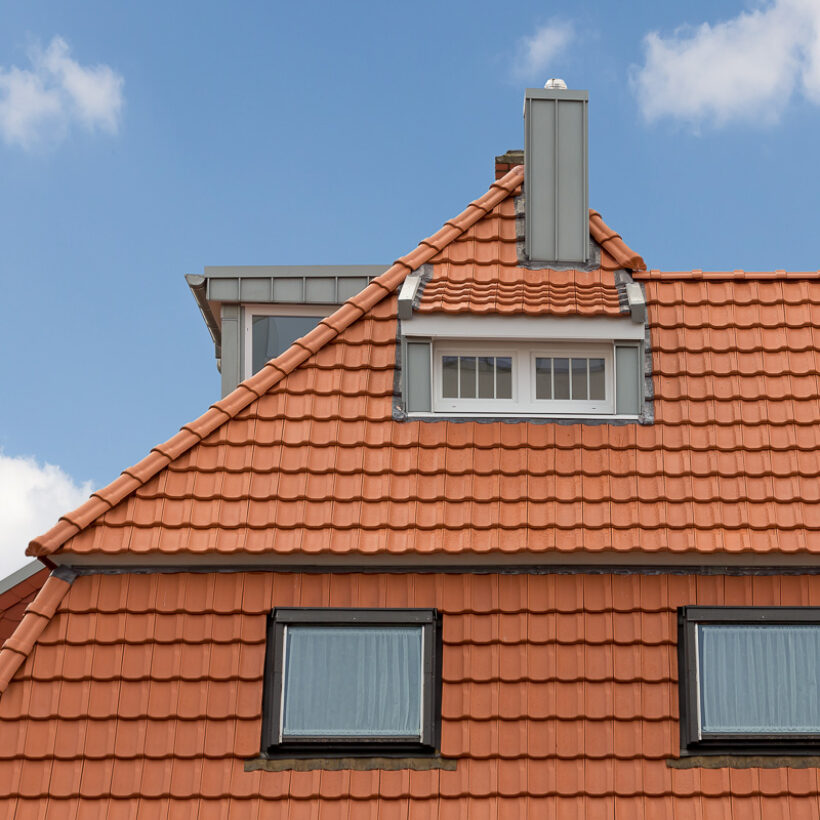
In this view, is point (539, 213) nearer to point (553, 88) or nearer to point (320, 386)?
point (553, 88)

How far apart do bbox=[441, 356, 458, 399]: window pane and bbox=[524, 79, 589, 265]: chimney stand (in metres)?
1.36

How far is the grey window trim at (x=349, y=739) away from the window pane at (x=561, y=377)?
2489 millimetres

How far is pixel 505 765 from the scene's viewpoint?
28.6 ft

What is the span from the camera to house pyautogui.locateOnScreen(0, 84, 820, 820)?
8.70 metres

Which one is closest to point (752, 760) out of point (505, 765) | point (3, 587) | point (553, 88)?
point (505, 765)

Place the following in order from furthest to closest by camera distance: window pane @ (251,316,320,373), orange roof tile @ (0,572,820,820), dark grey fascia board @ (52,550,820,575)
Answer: window pane @ (251,316,320,373)
dark grey fascia board @ (52,550,820,575)
orange roof tile @ (0,572,820,820)

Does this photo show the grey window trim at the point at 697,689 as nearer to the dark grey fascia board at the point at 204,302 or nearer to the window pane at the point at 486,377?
the window pane at the point at 486,377

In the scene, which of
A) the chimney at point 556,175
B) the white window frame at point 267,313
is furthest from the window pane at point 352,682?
the white window frame at point 267,313

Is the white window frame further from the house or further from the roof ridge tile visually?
the roof ridge tile

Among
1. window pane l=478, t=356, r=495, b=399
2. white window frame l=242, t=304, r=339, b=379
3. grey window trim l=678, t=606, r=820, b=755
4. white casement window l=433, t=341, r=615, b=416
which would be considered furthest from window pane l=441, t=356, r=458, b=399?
white window frame l=242, t=304, r=339, b=379

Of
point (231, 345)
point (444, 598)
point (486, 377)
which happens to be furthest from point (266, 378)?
point (231, 345)

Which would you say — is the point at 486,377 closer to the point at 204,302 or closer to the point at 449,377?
the point at 449,377

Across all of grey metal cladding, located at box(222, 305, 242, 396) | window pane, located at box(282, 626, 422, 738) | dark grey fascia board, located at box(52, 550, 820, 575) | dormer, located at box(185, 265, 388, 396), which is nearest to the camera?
window pane, located at box(282, 626, 422, 738)

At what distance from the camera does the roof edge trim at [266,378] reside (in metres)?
9.20
